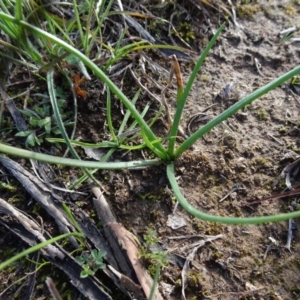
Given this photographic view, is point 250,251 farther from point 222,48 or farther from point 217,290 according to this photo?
point 222,48

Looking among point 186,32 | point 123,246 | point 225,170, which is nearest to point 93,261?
point 123,246

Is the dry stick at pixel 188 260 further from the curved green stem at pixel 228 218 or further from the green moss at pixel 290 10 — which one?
the green moss at pixel 290 10

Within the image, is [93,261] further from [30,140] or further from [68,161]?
[30,140]

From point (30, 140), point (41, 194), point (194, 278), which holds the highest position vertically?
point (30, 140)

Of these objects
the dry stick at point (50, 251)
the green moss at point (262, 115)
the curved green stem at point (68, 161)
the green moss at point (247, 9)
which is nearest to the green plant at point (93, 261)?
the dry stick at point (50, 251)

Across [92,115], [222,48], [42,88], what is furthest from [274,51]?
[42,88]

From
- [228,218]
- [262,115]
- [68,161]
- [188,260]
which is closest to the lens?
[228,218]
